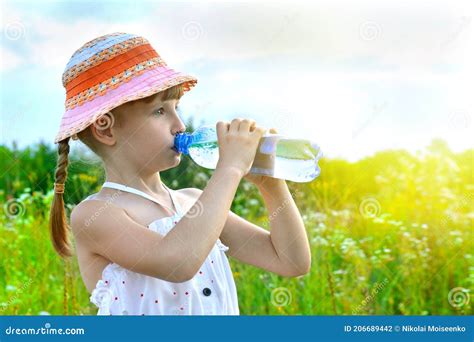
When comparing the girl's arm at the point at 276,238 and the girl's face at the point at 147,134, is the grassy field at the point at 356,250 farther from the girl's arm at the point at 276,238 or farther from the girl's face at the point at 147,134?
the girl's face at the point at 147,134

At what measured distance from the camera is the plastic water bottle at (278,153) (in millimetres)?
2002

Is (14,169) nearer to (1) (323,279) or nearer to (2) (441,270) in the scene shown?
(1) (323,279)

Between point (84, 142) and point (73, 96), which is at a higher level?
point (73, 96)

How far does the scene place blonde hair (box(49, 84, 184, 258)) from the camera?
6.57 feet

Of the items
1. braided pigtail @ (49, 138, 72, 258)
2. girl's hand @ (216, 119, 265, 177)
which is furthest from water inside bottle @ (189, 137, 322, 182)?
braided pigtail @ (49, 138, 72, 258)

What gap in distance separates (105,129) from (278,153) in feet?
1.68

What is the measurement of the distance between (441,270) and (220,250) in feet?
6.54

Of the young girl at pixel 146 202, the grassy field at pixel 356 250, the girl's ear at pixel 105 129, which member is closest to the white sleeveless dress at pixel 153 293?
the young girl at pixel 146 202

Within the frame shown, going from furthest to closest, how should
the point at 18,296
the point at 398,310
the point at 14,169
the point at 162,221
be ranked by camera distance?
the point at 14,169 < the point at 398,310 < the point at 18,296 < the point at 162,221

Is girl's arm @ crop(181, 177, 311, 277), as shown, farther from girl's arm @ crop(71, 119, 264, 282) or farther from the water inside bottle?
girl's arm @ crop(71, 119, 264, 282)

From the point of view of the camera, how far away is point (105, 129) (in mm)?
1984

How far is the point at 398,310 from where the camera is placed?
360cm

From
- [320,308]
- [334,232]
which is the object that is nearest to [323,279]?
[320,308]

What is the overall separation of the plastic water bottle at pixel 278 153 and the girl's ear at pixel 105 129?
23 cm
